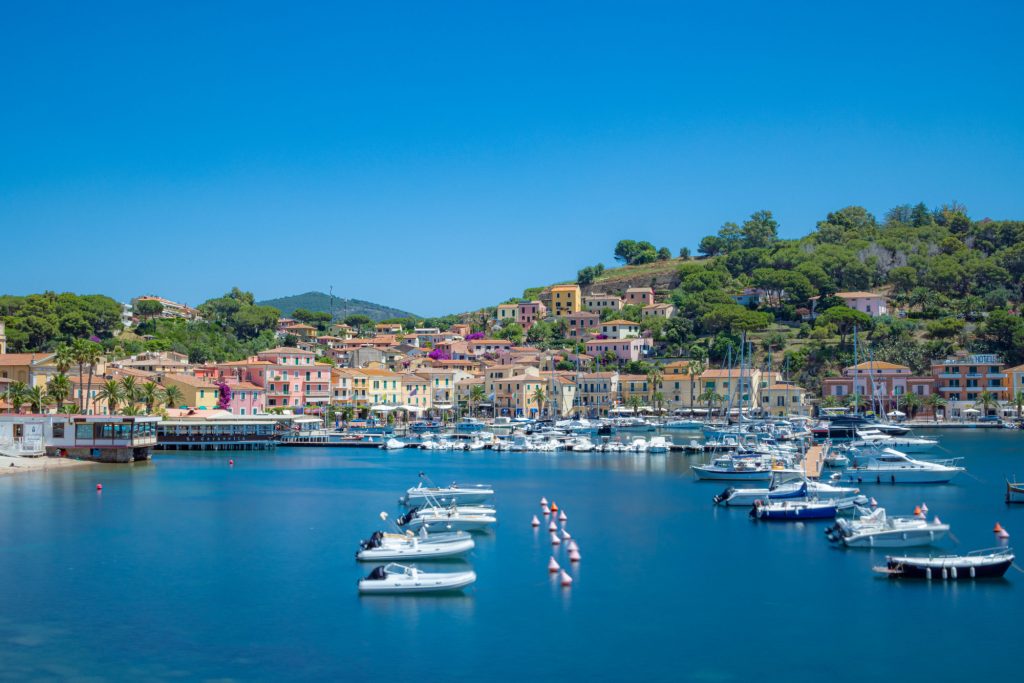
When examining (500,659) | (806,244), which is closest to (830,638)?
(500,659)

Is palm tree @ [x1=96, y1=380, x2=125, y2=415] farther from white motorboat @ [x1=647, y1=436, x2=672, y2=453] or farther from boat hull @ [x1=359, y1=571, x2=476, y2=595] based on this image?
boat hull @ [x1=359, y1=571, x2=476, y2=595]

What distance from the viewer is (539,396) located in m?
108

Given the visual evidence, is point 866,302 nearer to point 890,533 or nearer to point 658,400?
point 658,400

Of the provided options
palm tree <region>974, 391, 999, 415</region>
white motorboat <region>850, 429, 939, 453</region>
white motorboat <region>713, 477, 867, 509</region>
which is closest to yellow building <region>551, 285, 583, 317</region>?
palm tree <region>974, 391, 999, 415</region>

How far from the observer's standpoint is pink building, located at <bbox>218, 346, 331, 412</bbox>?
98562mm

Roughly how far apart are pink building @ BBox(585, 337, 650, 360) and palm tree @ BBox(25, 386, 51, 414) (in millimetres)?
69985

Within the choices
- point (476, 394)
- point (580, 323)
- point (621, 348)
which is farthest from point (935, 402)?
point (580, 323)

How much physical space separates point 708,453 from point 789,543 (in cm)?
3703

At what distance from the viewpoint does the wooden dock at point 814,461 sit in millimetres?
55062

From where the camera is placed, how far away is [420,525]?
37969mm

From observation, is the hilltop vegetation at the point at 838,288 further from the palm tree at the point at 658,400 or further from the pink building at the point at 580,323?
the palm tree at the point at 658,400

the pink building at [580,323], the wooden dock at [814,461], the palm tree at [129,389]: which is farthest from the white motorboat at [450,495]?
the pink building at [580,323]

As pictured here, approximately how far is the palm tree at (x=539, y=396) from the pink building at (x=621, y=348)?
766 inches

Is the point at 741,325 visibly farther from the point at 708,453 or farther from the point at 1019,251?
the point at 708,453
